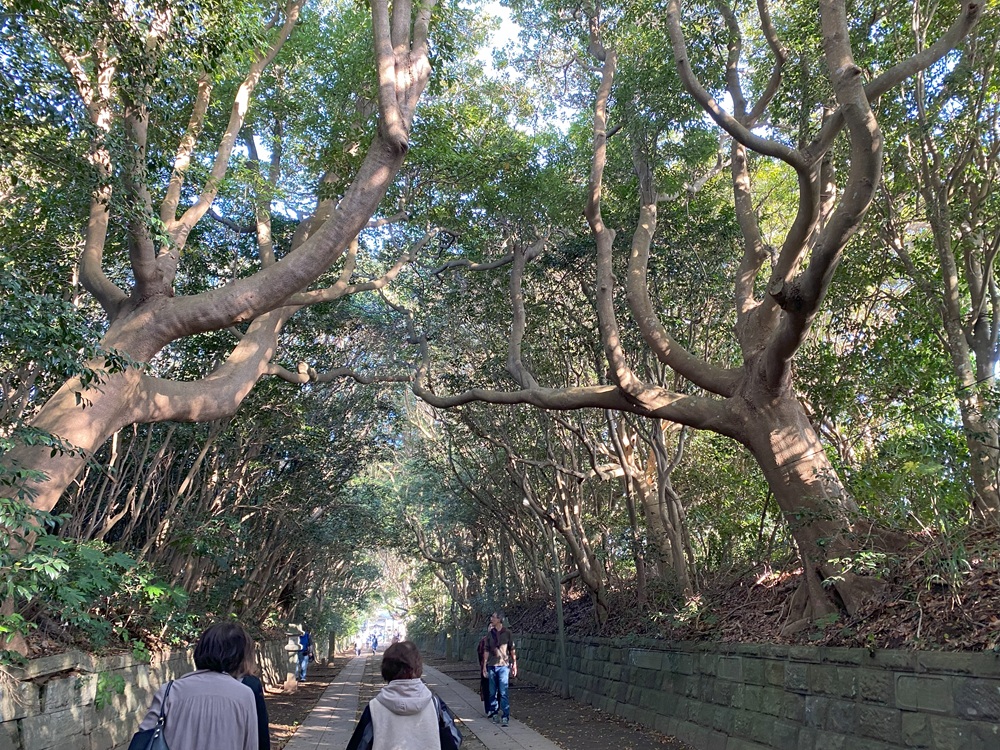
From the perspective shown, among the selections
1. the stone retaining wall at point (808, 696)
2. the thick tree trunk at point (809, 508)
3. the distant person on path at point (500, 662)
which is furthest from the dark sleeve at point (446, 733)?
the distant person on path at point (500, 662)

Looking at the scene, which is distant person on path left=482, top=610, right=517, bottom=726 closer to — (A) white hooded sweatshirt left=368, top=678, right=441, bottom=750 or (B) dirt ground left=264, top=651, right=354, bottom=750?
(B) dirt ground left=264, top=651, right=354, bottom=750

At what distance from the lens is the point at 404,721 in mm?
3480

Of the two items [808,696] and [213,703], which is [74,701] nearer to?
[213,703]

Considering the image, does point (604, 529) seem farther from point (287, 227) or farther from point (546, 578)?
point (287, 227)

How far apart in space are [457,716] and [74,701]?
701 cm

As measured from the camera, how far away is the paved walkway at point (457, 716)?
10258mm

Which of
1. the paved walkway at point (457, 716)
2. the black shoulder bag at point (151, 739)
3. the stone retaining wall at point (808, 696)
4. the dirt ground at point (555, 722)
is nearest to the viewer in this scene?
A: the black shoulder bag at point (151, 739)

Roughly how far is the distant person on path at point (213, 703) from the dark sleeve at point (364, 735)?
46 centimetres

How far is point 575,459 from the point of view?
1678 cm

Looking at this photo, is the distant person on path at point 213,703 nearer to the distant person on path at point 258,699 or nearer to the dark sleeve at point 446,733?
A: the distant person on path at point 258,699

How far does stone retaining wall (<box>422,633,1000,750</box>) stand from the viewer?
17.3 ft

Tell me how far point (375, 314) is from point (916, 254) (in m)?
10.2

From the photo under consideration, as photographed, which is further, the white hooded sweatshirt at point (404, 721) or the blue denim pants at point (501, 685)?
the blue denim pants at point (501, 685)

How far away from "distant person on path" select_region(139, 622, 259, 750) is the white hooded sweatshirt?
53 cm
